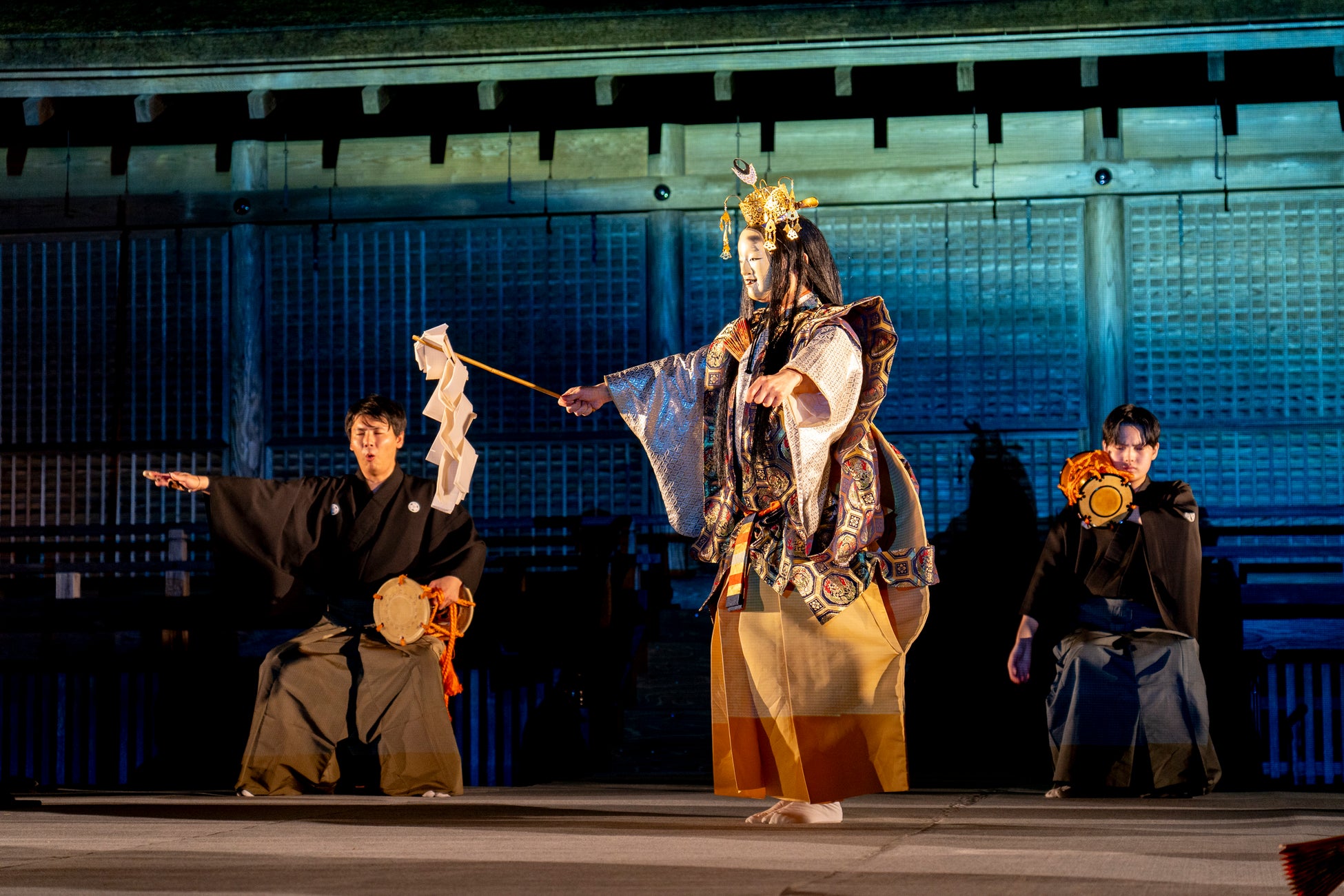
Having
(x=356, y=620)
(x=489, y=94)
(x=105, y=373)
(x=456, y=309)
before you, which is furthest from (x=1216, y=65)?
(x=105, y=373)

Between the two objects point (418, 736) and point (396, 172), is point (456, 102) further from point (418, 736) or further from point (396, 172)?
point (418, 736)

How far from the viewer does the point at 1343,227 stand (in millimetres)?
9055

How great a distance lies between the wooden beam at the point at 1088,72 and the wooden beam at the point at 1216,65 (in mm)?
614

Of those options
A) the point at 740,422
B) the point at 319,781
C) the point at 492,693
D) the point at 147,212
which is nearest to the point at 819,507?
the point at 740,422

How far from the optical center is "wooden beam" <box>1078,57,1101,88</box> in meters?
8.73

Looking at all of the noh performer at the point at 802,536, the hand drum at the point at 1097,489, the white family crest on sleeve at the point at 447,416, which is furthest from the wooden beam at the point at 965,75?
the noh performer at the point at 802,536

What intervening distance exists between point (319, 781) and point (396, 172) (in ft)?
16.0

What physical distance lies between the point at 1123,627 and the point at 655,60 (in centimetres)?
451

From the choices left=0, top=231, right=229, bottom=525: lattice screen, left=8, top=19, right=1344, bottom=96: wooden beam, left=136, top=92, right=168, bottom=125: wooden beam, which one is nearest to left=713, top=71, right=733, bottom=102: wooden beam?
left=8, top=19, right=1344, bottom=96: wooden beam

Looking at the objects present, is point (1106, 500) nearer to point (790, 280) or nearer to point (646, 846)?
point (790, 280)

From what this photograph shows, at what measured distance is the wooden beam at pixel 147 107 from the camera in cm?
932

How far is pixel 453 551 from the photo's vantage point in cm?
639

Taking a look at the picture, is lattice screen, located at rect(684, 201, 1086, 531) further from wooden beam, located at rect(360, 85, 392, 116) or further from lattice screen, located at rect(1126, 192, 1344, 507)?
wooden beam, located at rect(360, 85, 392, 116)

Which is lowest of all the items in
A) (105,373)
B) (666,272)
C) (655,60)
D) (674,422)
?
(674,422)
